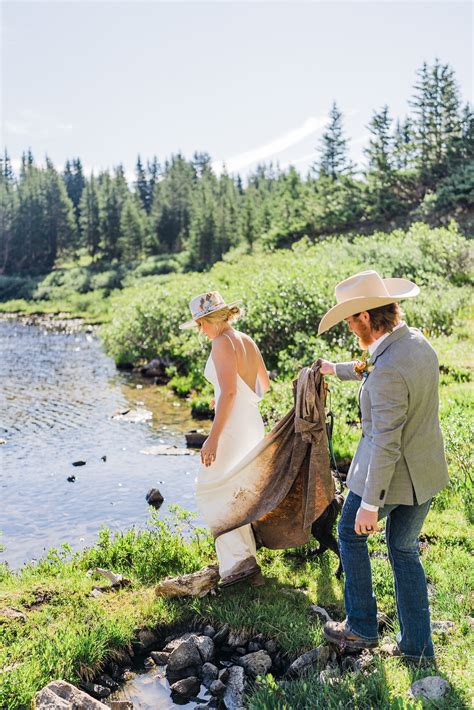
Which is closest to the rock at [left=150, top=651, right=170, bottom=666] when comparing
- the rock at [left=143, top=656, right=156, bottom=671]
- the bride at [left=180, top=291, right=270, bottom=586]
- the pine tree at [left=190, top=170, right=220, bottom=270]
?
the rock at [left=143, top=656, right=156, bottom=671]

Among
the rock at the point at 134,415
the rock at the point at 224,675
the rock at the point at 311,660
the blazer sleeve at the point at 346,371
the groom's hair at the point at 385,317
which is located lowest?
the rock at the point at 224,675

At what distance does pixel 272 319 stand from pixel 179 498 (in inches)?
361

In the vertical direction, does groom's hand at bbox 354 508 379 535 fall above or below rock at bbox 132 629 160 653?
above

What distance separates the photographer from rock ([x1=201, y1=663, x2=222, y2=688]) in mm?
5617

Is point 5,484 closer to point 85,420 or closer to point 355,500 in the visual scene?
point 85,420

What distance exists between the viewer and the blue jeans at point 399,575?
479 cm

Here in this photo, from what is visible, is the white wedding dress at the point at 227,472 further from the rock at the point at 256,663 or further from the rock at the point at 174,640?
the rock at the point at 256,663

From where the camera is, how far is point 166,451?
48.0ft

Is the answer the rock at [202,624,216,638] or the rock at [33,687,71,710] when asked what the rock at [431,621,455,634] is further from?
the rock at [33,687,71,710]

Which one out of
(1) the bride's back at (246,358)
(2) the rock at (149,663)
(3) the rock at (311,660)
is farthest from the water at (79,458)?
(3) the rock at (311,660)

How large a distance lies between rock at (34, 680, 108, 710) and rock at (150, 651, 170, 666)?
101 cm

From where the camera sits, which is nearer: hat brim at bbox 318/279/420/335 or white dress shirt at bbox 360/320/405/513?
white dress shirt at bbox 360/320/405/513

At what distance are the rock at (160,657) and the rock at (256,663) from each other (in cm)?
75

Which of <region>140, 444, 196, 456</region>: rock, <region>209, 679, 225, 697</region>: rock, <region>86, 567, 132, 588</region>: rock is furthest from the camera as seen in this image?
<region>140, 444, 196, 456</region>: rock
